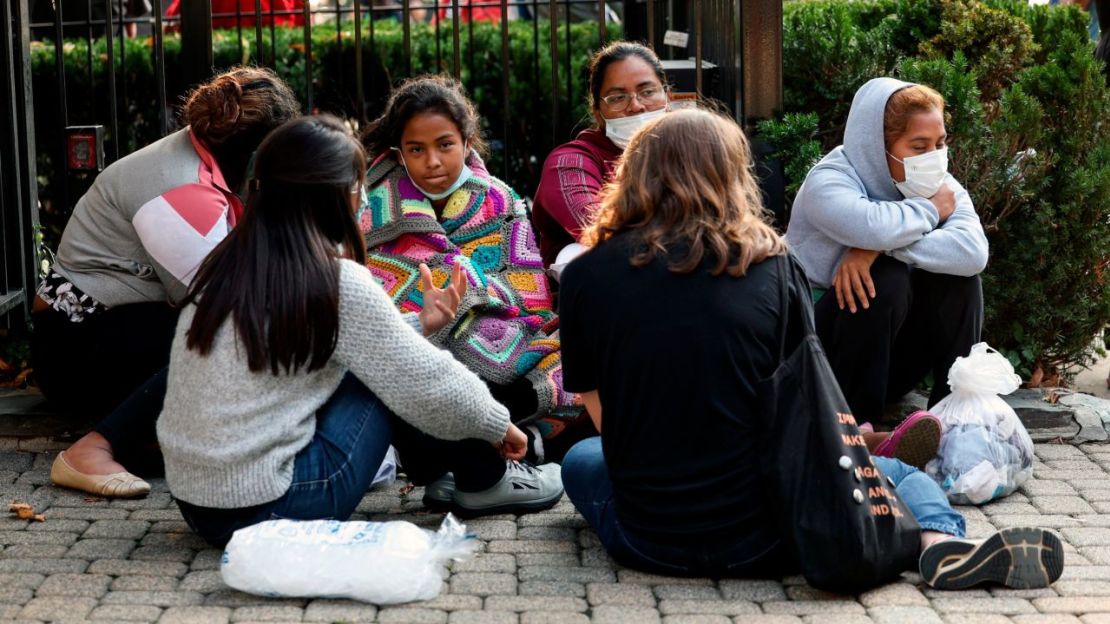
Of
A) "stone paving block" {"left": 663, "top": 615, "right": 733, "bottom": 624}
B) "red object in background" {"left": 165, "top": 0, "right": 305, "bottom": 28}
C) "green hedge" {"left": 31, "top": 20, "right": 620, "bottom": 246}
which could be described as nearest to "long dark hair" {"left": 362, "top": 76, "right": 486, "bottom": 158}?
"stone paving block" {"left": 663, "top": 615, "right": 733, "bottom": 624}

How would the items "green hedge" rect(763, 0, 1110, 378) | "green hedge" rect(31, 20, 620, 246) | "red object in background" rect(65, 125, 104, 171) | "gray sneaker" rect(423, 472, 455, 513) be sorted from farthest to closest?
1. "green hedge" rect(31, 20, 620, 246)
2. "red object in background" rect(65, 125, 104, 171)
3. "green hedge" rect(763, 0, 1110, 378)
4. "gray sneaker" rect(423, 472, 455, 513)

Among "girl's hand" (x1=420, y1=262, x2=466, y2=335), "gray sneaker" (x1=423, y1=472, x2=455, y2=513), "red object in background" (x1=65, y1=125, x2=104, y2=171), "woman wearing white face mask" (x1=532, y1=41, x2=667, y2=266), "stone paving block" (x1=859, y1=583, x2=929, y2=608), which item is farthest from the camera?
→ "red object in background" (x1=65, y1=125, x2=104, y2=171)

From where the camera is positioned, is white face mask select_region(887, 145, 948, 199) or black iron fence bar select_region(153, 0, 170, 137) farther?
black iron fence bar select_region(153, 0, 170, 137)

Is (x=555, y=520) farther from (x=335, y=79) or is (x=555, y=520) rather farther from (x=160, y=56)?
(x=335, y=79)

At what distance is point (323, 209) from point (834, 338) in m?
1.86

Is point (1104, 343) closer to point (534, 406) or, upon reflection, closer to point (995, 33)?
point (995, 33)

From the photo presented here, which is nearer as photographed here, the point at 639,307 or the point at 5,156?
the point at 639,307

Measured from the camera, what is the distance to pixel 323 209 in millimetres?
3566

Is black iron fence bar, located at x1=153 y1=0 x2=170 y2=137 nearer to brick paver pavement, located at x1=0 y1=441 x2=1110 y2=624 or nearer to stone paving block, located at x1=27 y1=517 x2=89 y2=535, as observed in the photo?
brick paver pavement, located at x1=0 y1=441 x2=1110 y2=624

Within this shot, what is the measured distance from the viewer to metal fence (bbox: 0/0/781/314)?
5445mm

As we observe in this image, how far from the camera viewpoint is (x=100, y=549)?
3.91 meters

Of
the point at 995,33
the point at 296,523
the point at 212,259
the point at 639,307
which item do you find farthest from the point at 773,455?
the point at 995,33

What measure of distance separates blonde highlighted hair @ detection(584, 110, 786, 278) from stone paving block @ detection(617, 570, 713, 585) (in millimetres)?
797

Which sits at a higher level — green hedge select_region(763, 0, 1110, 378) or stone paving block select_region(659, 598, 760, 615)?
green hedge select_region(763, 0, 1110, 378)
